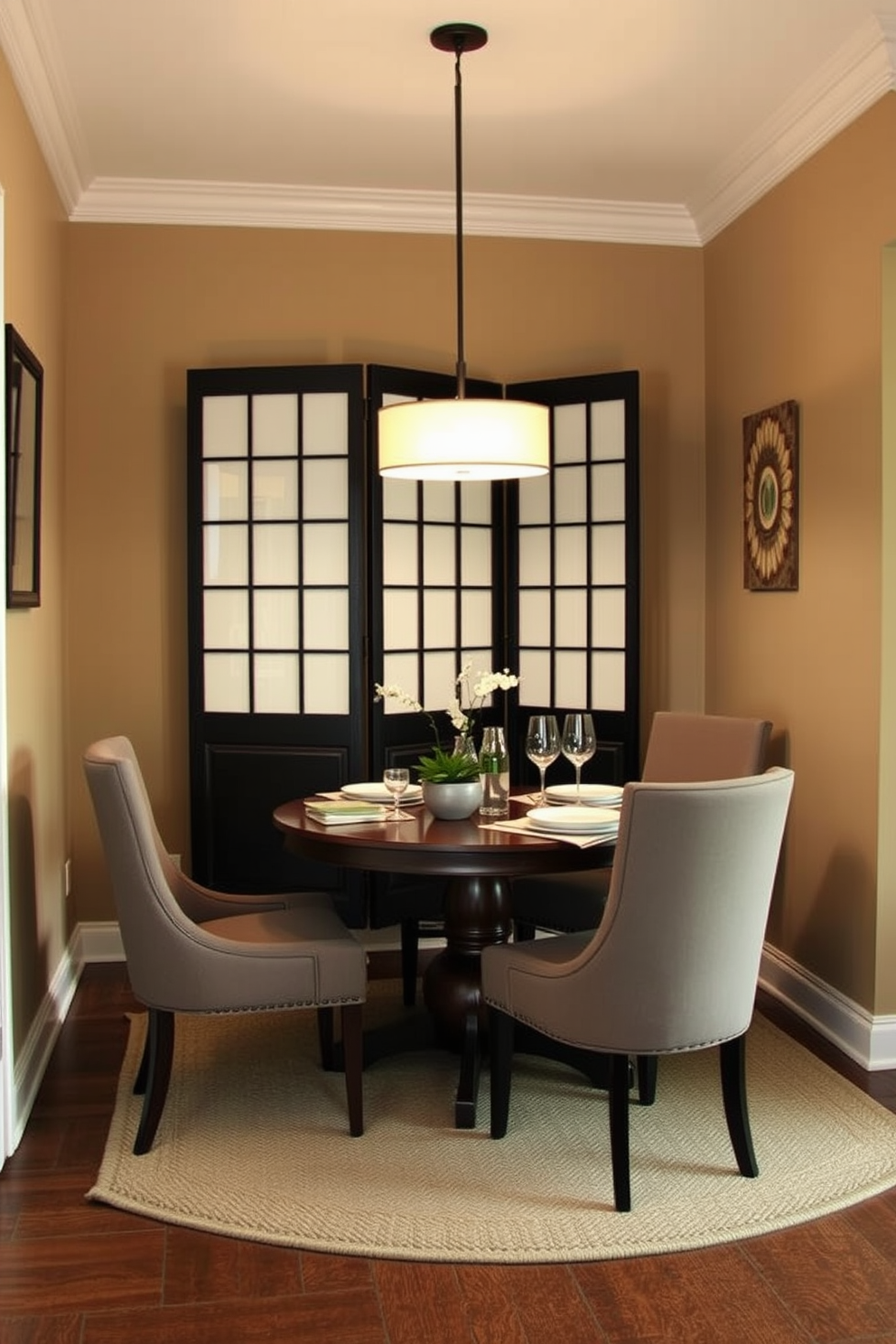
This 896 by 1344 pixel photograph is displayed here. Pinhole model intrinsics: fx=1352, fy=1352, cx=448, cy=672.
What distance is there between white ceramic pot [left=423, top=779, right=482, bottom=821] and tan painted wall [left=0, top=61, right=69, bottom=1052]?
1.08 metres

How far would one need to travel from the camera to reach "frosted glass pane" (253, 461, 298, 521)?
4805mm

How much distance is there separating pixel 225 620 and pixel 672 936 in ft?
8.20

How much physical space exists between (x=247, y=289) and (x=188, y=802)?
1886 mm

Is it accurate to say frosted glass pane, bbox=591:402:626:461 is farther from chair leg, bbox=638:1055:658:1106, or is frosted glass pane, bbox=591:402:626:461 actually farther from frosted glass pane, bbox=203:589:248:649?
chair leg, bbox=638:1055:658:1106

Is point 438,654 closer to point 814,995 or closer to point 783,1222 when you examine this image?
point 814,995

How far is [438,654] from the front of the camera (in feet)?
16.3

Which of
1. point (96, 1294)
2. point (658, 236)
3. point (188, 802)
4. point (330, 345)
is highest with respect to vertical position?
point (658, 236)

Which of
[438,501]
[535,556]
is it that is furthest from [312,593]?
[535,556]

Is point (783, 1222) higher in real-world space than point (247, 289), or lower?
lower

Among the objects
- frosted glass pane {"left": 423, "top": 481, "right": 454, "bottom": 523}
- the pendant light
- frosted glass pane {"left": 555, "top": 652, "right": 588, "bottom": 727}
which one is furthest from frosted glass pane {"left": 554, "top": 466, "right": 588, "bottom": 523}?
the pendant light

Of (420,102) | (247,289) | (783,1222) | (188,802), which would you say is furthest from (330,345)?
(783,1222)

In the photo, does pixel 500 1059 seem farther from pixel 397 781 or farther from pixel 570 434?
pixel 570 434

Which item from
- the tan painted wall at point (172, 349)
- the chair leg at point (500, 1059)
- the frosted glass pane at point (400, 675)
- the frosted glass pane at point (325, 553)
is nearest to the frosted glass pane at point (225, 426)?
the tan painted wall at point (172, 349)

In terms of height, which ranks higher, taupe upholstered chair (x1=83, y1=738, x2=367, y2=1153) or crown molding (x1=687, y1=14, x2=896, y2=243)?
crown molding (x1=687, y1=14, x2=896, y2=243)
